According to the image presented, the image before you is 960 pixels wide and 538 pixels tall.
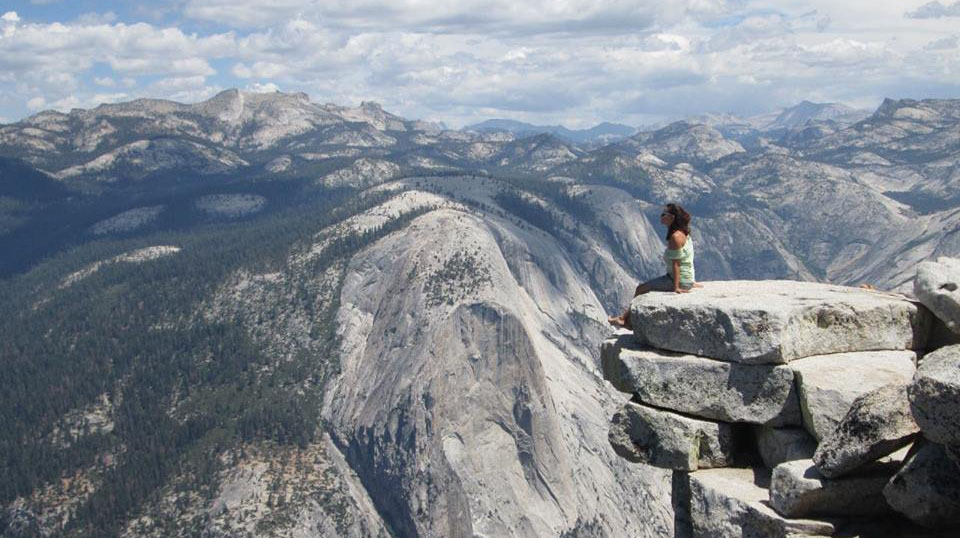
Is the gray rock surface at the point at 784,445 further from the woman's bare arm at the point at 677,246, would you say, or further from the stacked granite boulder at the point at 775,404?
the woman's bare arm at the point at 677,246

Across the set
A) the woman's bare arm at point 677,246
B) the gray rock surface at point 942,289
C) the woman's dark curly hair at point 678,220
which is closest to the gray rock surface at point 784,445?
the gray rock surface at point 942,289

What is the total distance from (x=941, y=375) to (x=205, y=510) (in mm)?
189502

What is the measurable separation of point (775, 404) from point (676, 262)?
5444 mm

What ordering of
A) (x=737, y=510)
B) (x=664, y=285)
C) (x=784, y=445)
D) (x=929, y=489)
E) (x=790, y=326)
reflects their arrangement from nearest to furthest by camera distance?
(x=929, y=489) < (x=737, y=510) < (x=784, y=445) < (x=790, y=326) < (x=664, y=285)

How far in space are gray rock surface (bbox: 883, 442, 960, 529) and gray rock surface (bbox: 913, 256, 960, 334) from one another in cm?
498

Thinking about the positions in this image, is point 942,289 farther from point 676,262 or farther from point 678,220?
point 678,220

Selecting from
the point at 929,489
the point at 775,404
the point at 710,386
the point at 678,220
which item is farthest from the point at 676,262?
the point at 929,489

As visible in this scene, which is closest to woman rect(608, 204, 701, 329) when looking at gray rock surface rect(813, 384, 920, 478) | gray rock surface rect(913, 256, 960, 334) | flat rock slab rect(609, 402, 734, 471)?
flat rock slab rect(609, 402, 734, 471)

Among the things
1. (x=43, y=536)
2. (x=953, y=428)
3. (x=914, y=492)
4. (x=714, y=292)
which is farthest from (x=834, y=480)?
(x=43, y=536)

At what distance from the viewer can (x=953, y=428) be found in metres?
12.6

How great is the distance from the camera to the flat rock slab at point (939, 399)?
12523 mm

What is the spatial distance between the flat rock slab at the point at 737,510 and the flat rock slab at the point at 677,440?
0.43m

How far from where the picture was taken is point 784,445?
59.9 feet

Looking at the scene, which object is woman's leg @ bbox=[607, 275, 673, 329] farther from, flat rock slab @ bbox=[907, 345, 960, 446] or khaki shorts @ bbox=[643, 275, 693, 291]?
flat rock slab @ bbox=[907, 345, 960, 446]
